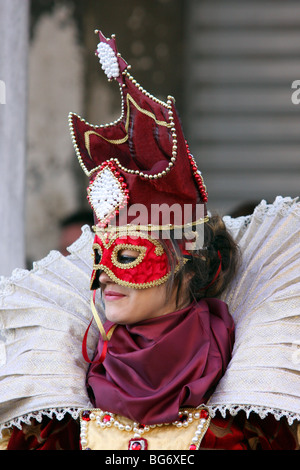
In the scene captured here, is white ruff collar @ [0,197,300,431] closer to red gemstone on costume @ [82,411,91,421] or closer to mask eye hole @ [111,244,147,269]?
red gemstone on costume @ [82,411,91,421]

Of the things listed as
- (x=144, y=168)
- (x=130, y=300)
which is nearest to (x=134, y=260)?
(x=130, y=300)

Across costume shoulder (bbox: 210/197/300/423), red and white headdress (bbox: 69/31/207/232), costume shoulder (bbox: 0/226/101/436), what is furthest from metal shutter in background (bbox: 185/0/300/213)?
red and white headdress (bbox: 69/31/207/232)

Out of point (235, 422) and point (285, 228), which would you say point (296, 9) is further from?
point (235, 422)

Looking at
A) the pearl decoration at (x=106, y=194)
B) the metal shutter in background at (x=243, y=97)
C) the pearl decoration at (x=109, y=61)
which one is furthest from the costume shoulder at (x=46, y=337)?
the metal shutter in background at (x=243, y=97)

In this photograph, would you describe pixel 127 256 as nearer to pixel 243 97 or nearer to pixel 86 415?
pixel 86 415

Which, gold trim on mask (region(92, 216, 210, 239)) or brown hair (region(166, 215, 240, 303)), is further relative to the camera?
brown hair (region(166, 215, 240, 303))

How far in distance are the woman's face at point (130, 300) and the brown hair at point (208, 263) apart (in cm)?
6

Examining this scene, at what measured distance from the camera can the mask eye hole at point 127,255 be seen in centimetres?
241

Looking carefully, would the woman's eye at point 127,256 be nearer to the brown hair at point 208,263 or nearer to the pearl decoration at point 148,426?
the brown hair at point 208,263

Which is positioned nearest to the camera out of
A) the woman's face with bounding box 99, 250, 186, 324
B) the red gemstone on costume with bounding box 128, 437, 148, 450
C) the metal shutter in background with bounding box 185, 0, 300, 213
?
the red gemstone on costume with bounding box 128, 437, 148, 450

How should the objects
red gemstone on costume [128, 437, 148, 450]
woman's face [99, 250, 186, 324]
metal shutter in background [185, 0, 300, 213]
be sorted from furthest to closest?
1. metal shutter in background [185, 0, 300, 213]
2. woman's face [99, 250, 186, 324]
3. red gemstone on costume [128, 437, 148, 450]

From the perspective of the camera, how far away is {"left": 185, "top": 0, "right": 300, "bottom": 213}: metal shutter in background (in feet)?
17.1

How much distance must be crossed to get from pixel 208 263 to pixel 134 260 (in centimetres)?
35

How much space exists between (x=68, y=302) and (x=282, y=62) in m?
3.02
